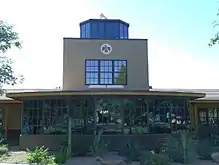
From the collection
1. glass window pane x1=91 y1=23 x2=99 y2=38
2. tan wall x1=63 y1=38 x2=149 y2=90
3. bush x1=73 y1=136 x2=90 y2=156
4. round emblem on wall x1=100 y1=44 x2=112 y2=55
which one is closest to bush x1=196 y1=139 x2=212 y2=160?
bush x1=73 y1=136 x2=90 y2=156

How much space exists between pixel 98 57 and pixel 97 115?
4.97m

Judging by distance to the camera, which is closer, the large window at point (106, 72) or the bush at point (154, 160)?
the bush at point (154, 160)

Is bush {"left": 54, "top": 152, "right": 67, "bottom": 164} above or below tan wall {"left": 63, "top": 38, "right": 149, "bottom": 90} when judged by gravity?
below

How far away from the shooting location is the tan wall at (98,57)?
824 inches

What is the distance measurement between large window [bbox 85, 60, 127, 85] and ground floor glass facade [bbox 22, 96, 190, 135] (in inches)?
133

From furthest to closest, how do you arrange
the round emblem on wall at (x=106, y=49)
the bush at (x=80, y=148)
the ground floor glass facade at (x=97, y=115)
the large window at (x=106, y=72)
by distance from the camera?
the round emblem on wall at (x=106, y=49)
the large window at (x=106, y=72)
the ground floor glass facade at (x=97, y=115)
the bush at (x=80, y=148)

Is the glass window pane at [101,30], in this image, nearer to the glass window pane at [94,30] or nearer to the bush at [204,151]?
the glass window pane at [94,30]

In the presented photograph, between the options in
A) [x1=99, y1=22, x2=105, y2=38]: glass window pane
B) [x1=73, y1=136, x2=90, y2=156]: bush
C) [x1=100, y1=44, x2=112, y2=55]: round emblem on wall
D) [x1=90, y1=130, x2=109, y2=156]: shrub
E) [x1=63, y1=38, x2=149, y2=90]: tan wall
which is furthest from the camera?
[x1=99, y1=22, x2=105, y2=38]: glass window pane

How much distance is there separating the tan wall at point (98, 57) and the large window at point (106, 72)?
260mm

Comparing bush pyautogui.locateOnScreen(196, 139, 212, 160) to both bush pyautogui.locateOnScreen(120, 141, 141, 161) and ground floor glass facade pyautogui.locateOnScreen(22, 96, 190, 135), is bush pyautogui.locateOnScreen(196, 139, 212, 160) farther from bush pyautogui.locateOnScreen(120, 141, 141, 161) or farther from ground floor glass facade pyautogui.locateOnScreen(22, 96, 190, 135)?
ground floor glass facade pyautogui.locateOnScreen(22, 96, 190, 135)

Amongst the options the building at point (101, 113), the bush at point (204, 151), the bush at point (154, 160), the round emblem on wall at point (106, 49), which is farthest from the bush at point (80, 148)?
the round emblem on wall at point (106, 49)

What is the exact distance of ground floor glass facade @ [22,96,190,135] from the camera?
17500mm

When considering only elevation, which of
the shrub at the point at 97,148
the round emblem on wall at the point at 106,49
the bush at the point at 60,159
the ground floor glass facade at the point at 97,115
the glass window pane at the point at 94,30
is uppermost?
the glass window pane at the point at 94,30

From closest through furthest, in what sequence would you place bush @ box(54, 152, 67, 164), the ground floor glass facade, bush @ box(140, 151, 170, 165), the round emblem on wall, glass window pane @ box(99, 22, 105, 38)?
bush @ box(140, 151, 170, 165) < bush @ box(54, 152, 67, 164) < the ground floor glass facade < the round emblem on wall < glass window pane @ box(99, 22, 105, 38)
